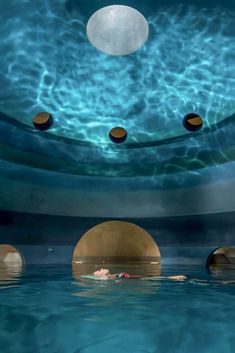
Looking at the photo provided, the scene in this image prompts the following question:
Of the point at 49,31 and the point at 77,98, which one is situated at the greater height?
the point at 49,31

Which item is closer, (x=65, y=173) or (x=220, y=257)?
(x=65, y=173)

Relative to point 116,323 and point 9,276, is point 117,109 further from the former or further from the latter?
point 116,323

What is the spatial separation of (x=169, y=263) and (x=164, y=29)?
24.9 ft

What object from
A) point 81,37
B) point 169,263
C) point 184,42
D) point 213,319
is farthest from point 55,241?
point 213,319

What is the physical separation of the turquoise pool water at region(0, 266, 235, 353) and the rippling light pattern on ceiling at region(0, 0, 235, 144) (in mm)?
6501

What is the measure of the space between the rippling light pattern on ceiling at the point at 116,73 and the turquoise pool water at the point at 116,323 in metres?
6.50

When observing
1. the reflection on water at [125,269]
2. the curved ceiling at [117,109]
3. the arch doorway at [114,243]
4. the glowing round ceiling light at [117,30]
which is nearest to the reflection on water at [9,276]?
the reflection on water at [125,269]

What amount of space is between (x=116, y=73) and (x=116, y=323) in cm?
811

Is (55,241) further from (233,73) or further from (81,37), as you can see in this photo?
(233,73)

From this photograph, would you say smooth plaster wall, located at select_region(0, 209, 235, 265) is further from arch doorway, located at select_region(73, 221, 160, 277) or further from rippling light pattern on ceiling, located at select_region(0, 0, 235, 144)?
arch doorway, located at select_region(73, 221, 160, 277)

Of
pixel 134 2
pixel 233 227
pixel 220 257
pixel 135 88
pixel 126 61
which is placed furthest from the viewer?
pixel 220 257

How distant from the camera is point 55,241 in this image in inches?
487

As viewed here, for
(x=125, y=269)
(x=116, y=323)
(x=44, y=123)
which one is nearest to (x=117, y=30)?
(x=44, y=123)

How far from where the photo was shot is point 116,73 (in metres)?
9.97
